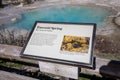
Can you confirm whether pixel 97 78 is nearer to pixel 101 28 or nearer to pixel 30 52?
pixel 30 52

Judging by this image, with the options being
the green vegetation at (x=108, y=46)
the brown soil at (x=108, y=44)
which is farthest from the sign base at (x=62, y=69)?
the brown soil at (x=108, y=44)

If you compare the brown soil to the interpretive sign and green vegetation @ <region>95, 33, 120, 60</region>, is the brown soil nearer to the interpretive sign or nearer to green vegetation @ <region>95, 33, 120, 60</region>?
green vegetation @ <region>95, 33, 120, 60</region>

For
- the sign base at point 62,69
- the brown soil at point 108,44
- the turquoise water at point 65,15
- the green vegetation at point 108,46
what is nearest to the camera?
the sign base at point 62,69

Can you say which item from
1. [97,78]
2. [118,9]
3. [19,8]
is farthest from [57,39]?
[19,8]

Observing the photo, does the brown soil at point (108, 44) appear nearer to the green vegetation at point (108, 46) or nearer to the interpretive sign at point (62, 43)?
the green vegetation at point (108, 46)

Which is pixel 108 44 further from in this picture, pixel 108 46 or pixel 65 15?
pixel 65 15

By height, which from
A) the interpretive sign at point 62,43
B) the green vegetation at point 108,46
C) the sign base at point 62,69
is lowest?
the green vegetation at point 108,46

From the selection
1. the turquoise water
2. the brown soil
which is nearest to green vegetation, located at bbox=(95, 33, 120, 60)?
the brown soil

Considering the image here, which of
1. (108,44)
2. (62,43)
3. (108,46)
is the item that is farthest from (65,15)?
(62,43)
